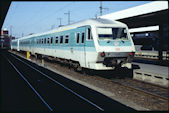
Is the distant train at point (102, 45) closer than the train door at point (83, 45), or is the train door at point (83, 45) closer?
the distant train at point (102, 45)

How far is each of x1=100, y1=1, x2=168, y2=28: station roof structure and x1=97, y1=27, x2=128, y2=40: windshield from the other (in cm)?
296

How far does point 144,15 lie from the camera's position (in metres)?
13.7

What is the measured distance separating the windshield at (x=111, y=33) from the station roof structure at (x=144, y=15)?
2.96 meters

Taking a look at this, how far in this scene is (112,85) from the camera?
392 inches

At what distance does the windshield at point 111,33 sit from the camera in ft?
35.5

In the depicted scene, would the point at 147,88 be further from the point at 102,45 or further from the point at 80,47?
the point at 80,47

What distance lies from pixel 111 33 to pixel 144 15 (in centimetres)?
401

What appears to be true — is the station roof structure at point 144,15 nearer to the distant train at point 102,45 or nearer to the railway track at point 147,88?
the distant train at point 102,45

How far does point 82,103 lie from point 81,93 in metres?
1.33

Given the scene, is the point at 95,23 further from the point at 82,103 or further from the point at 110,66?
the point at 82,103

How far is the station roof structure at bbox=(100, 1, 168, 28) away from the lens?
13.9 m

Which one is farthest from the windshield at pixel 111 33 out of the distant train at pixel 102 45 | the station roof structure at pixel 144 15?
the station roof structure at pixel 144 15

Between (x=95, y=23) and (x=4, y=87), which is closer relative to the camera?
(x=4, y=87)

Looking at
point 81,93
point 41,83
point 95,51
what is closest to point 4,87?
point 41,83
